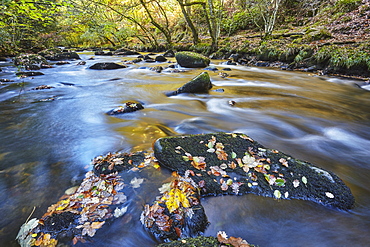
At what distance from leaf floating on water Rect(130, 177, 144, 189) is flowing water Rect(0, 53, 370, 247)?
0.25 feet

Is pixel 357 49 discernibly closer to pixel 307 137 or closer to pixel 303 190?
pixel 307 137

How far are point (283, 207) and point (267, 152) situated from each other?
0.76m

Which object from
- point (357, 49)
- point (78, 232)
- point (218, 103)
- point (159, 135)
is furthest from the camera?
point (357, 49)

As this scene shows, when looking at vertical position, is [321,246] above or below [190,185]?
below

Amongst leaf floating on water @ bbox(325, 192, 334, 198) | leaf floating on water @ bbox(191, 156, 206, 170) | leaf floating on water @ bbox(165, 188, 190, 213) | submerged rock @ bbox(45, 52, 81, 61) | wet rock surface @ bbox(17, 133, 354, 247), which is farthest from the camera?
submerged rock @ bbox(45, 52, 81, 61)

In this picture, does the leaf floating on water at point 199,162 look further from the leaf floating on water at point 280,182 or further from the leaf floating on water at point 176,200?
the leaf floating on water at point 280,182

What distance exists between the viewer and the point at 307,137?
407cm

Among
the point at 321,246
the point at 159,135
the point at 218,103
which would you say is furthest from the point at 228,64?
the point at 321,246

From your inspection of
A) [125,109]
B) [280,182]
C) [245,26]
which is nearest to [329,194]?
[280,182]

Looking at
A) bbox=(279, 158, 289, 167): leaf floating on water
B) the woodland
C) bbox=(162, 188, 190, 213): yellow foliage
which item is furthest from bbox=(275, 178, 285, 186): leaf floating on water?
the woodland

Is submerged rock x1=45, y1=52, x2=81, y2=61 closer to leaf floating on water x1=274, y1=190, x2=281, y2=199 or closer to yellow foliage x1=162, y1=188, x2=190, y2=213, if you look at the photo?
yellow foliage x1=162, y1=188, x2=190, y2=213

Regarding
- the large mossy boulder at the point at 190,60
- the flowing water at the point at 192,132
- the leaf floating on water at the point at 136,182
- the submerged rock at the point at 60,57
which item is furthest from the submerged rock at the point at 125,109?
the submerged rock at the point at 60,57

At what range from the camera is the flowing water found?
1.97m

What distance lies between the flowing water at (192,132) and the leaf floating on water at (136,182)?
8cm
